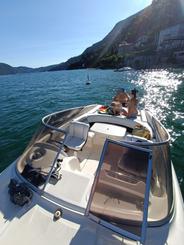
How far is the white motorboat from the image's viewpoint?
7.93ft

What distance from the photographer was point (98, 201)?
2.68 m

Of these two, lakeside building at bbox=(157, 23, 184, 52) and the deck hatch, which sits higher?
lakeside building at bbox=(157, 23, 184, 52)

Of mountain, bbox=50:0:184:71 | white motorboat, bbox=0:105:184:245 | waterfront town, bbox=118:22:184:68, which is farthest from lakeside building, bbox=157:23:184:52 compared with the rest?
white motorboat, bbox=0:105:184:245

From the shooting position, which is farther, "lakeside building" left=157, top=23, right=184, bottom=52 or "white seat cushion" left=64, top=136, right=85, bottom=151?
"lakeside building" left=157, top=23, right=184, bottom=52

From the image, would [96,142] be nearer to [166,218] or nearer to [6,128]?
[166,218]

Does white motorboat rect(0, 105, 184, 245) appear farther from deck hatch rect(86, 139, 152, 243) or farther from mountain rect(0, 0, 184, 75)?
mountain rect(0, 0, 184, 75)

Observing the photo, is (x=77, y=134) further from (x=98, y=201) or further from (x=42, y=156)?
(x=98, y=201)

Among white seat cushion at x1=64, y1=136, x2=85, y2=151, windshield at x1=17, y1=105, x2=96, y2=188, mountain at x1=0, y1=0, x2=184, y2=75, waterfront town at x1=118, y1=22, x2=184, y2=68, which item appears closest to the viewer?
windshield at x1=17, y1=105, x2=96, y2=188

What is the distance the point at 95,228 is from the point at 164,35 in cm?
12241

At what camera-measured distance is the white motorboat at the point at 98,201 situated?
7.93 ft

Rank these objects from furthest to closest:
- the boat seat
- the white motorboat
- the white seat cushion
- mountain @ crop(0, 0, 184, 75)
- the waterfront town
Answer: mountain @ crop(0, 0, 184, 75)
the waterfront town
the boat seat
the white seat cushion
the white motorboat

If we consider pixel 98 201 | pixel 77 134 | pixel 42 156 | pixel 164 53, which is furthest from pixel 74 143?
pixel 164 53

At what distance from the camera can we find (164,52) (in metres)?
87.8

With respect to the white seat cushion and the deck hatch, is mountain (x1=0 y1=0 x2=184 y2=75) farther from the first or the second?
the deck hatch
